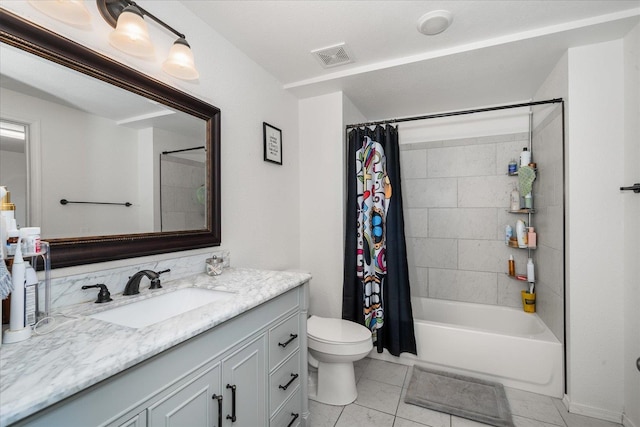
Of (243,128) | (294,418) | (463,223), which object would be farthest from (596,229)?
(243,128)

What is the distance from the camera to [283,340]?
1.41m

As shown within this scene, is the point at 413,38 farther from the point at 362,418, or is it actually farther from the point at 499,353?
the point at 362,418

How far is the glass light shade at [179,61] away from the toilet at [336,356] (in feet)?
5.53

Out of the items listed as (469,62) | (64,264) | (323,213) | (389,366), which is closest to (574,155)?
(469,62)

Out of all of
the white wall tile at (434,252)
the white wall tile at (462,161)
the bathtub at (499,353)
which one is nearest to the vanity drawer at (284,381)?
the bathtub at (499,353)

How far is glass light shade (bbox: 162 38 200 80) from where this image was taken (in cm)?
136

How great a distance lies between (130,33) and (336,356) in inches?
77.1

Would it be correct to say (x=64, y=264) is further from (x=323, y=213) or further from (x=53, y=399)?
(x=323, y=213)

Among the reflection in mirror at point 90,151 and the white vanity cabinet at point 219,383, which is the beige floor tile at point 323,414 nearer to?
the white vanity cabinet at point 219,383

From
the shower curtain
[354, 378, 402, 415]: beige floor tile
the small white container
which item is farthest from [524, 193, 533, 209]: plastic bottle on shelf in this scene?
the small white container

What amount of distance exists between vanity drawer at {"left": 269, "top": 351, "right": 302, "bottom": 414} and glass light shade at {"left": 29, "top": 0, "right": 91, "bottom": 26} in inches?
62.4

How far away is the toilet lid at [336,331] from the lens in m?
1.89

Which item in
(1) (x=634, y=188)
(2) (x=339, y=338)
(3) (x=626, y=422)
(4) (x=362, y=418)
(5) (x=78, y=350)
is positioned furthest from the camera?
(2) (x=339, y=338)

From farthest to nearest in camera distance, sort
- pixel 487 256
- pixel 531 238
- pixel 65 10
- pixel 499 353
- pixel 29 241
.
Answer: pixel 487 256, pixel 531 238, pixel 499 353, pixel 65 10, pixel 29 241
